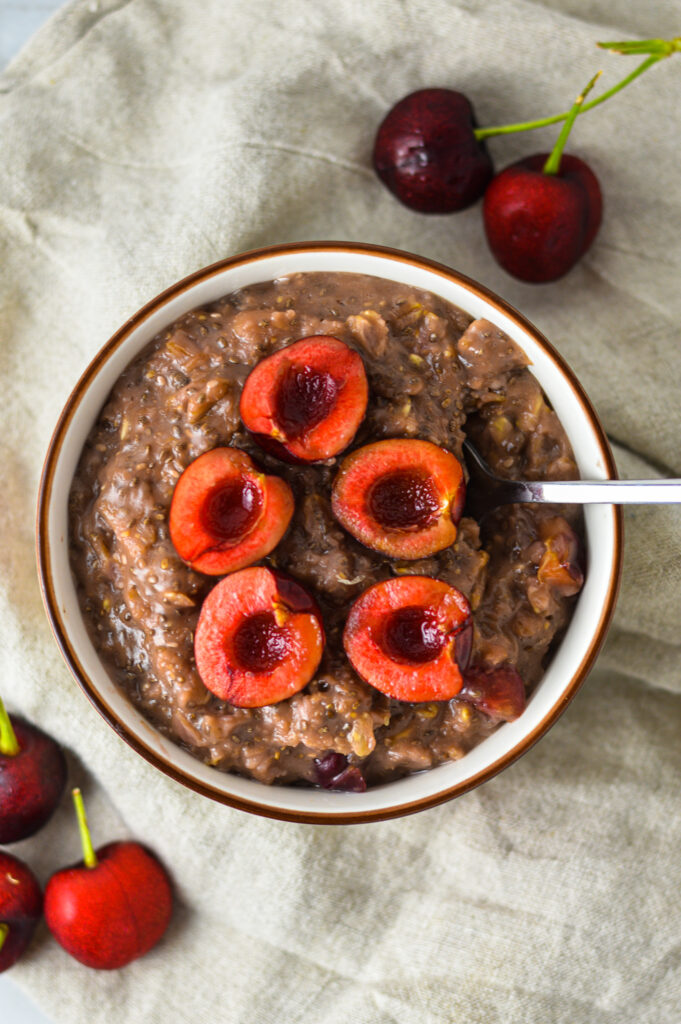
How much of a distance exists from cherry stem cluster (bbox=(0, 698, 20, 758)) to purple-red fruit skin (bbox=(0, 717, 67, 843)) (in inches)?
0.5

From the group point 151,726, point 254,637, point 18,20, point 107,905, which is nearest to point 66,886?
point 107,905

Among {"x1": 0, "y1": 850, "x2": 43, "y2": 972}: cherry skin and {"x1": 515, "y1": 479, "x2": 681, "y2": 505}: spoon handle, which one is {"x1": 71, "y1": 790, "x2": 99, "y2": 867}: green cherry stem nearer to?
{"x1": 0, "y1": 850, "x2": 43, "y2": 972}: cherry skin

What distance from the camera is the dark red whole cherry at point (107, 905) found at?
8.60 feet

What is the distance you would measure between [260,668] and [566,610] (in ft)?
2.67

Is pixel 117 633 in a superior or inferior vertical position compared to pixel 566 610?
superior

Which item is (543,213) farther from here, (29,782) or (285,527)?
(29,782)

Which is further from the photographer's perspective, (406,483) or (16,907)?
(16,907)

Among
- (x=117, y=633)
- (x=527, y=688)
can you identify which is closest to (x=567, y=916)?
(x=527, y=688)

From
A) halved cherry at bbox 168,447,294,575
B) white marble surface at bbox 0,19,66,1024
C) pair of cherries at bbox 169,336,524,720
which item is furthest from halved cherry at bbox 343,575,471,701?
white marble surface at bbox 0,19,66,1024

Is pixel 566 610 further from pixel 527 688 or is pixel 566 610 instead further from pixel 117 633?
pixel 117 633

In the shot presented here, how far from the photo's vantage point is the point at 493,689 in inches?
82.9

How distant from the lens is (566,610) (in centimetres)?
231

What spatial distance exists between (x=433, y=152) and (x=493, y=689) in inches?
60.9

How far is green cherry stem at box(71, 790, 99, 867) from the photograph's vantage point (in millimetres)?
2621
